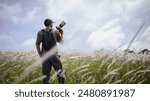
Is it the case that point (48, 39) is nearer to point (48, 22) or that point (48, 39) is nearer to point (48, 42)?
point (48, 42)

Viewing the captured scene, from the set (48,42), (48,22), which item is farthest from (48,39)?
(48,22)

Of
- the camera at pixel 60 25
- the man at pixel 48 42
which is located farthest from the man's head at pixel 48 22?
the camera at pixel 60 25

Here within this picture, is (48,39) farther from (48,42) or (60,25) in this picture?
(60,25)

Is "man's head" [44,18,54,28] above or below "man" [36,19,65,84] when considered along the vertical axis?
above

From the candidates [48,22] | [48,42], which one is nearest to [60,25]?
[48,22]

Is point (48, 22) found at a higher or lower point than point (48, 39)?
higher

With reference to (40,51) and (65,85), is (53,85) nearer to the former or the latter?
(65,85)

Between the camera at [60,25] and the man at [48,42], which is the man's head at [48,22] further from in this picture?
the camera at [60,25]

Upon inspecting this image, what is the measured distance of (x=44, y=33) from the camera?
10.4ft

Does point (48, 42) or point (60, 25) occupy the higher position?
point (60, 25)

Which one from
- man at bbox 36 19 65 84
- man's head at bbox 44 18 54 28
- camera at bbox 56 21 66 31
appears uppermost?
man's head at bbox 44 18 54 28

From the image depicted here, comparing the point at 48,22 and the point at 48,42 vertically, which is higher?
the point at 48,22

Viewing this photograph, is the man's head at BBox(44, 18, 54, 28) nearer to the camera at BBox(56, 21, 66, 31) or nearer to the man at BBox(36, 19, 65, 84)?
the man at BBox(36, 19, 65, 84)

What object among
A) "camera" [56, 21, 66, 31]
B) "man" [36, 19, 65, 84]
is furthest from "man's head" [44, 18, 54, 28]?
"camera" [56, 21, 66, 31]
